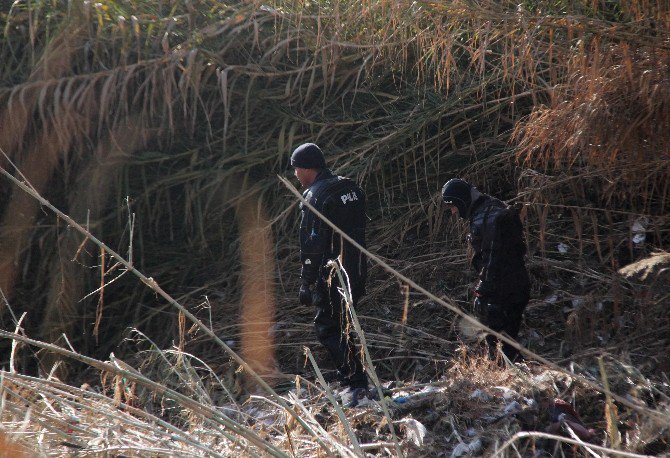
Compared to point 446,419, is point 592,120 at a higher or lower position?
higher

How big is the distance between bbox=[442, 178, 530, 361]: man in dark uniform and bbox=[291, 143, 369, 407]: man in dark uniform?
585 mm

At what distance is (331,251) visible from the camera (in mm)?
4500

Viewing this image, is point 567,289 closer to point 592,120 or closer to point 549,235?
point 549,235

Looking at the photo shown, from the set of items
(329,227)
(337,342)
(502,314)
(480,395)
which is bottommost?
(480,395)

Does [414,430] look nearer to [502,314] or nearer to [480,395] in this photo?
[480,395]

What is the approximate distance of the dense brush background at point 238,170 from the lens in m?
5.86

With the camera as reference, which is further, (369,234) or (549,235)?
(369,234)

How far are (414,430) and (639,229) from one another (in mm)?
2510

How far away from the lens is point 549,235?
6.11 meters

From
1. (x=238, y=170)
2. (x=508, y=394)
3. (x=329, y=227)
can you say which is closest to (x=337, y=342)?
(x=329, y=227)

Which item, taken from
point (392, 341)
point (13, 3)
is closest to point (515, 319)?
point (392, 341)

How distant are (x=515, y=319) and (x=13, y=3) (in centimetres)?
458

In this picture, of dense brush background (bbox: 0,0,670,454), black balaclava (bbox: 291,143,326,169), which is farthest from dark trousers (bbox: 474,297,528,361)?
black balaclava (bbox: 291,143,326,169)

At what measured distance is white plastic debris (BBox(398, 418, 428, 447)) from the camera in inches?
149
